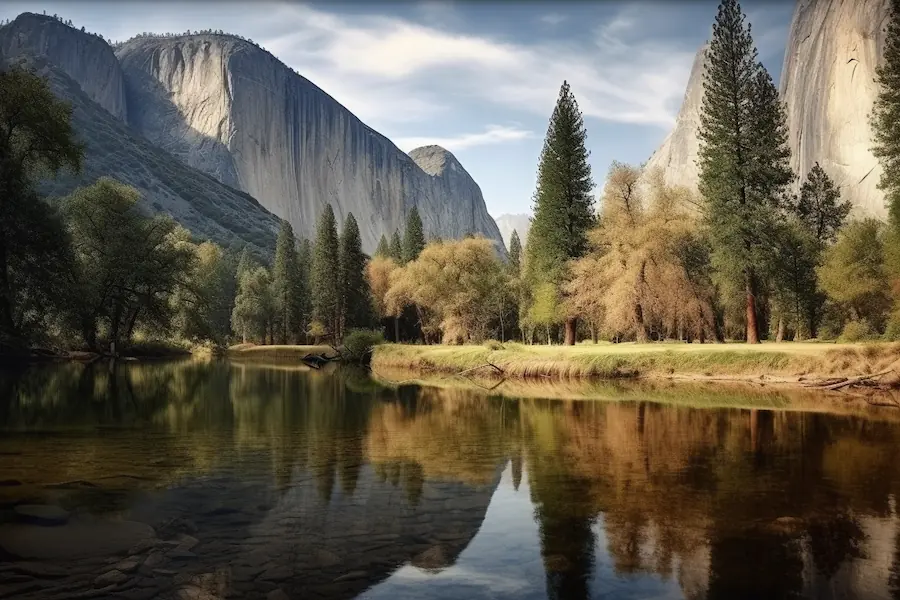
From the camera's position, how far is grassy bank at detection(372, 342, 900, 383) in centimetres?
2714

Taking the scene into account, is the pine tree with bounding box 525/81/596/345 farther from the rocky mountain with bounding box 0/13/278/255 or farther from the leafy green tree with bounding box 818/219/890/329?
the rocky mountain with bounding box 0/13/278/255

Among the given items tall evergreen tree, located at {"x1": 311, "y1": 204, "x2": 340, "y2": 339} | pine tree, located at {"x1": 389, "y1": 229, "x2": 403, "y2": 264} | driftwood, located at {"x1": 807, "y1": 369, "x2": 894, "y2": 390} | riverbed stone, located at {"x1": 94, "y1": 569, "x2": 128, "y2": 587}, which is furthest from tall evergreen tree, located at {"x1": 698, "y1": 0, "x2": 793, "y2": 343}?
pine tree, located at {"x1": 389, "y1": 229, "x2": 403, "y2": 264}

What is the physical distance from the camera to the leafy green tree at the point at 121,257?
145ft

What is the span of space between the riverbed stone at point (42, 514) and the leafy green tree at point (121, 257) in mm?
37403

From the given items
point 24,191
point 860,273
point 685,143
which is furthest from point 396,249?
point 685,143

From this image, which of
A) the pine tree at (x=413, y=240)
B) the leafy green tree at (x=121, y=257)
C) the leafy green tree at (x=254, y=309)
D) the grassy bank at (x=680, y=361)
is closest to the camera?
the grassy bank at (x=680, y=361)

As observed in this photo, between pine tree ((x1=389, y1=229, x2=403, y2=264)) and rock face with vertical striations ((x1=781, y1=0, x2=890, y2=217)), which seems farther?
rock face with vertical striations ((x1=781, y1=0, x2=890, y2=217))

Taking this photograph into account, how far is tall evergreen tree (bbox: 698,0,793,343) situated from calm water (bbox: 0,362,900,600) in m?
21.5

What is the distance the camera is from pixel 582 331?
3142 inches

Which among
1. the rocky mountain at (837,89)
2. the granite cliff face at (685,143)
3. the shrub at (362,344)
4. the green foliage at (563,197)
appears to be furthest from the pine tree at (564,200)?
the granite cliff face at (685,143)

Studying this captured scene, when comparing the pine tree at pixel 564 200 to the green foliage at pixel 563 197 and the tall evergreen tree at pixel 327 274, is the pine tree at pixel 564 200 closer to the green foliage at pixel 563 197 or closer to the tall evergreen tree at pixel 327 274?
the green foliage at pixel 563 197

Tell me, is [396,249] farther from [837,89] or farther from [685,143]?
[685,143]

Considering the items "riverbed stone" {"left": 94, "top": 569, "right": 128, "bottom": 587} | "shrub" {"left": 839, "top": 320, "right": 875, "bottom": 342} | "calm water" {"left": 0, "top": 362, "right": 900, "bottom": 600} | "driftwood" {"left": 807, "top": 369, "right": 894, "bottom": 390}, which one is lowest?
"calm water" {"left": 0, "top": 362, "right": 900, "bottom": 600}

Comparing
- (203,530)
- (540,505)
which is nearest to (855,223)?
(540,505)
